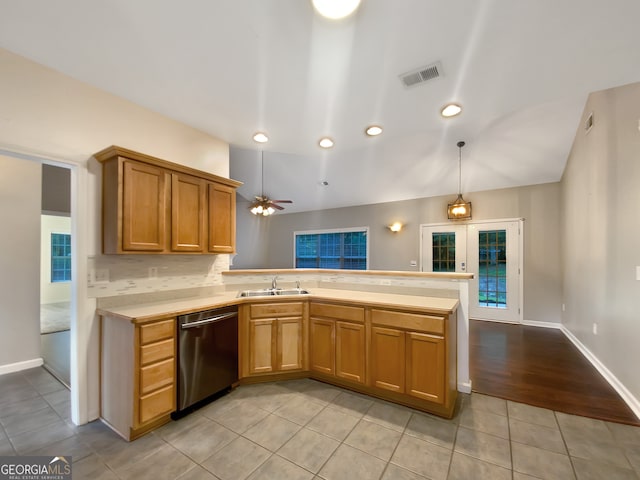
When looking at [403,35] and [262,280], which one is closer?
[403,35]

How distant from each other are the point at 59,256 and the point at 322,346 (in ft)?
27.4

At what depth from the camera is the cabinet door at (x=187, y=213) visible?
98.4 inches

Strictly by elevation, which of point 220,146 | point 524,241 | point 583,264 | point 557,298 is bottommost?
point 557,298

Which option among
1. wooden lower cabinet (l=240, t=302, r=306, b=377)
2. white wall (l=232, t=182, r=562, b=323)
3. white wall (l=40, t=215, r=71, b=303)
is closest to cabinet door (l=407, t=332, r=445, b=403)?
wooden lower cabinet (l=240, t=302, r=306, b=377)

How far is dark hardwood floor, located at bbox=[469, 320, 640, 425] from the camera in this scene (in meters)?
2.40

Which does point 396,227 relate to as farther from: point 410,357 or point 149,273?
point 149,273

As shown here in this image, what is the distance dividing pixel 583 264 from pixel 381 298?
299 centimetres

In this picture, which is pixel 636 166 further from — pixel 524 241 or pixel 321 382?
pixel 321 382

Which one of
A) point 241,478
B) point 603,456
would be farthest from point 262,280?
point 603,456

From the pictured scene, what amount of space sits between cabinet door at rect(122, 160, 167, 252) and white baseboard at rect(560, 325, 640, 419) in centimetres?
430

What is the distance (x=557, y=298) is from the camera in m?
4.77

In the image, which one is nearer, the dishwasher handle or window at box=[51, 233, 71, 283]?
the dishwasher handle

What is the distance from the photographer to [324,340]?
2.79 meters

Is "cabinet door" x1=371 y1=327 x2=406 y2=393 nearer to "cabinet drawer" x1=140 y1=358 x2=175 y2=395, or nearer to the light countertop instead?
the light countertop
